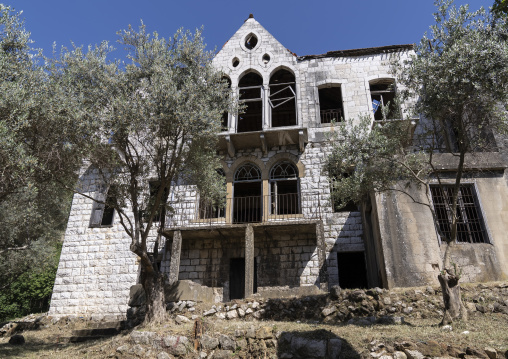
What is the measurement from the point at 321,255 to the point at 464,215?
4766 millimetres

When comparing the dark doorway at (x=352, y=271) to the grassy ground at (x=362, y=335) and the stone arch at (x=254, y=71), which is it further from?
the stone arch at (x=254, y=71)

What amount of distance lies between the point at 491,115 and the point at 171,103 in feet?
27.6

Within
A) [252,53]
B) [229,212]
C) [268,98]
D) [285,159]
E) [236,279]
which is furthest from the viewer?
[252,53]

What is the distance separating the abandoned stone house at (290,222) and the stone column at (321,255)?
4 cm

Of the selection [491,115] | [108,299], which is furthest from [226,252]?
[491,115]

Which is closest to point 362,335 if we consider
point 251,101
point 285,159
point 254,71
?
point 285,159

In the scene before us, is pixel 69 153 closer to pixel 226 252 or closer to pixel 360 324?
pixel 226 252

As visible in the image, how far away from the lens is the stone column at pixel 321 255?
483 inches

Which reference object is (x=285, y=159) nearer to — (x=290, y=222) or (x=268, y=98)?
(x=268, y=98)

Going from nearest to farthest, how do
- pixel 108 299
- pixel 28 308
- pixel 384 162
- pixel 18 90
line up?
pixel 18 90 → pixel 384 162 → pixel 108 299 → pixel 28 308

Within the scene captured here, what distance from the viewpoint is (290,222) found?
13695mm

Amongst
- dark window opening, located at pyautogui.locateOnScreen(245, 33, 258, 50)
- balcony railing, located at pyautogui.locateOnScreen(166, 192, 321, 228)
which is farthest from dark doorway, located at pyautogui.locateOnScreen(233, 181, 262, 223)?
Result: dark window opening, located at pyautogui.locateOnScreen(245, 33, 258, 50)

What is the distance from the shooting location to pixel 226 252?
A: 15289 mm

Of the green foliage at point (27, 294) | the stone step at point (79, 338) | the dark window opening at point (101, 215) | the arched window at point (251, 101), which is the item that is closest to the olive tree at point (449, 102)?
the arched window at point (251, 101)
